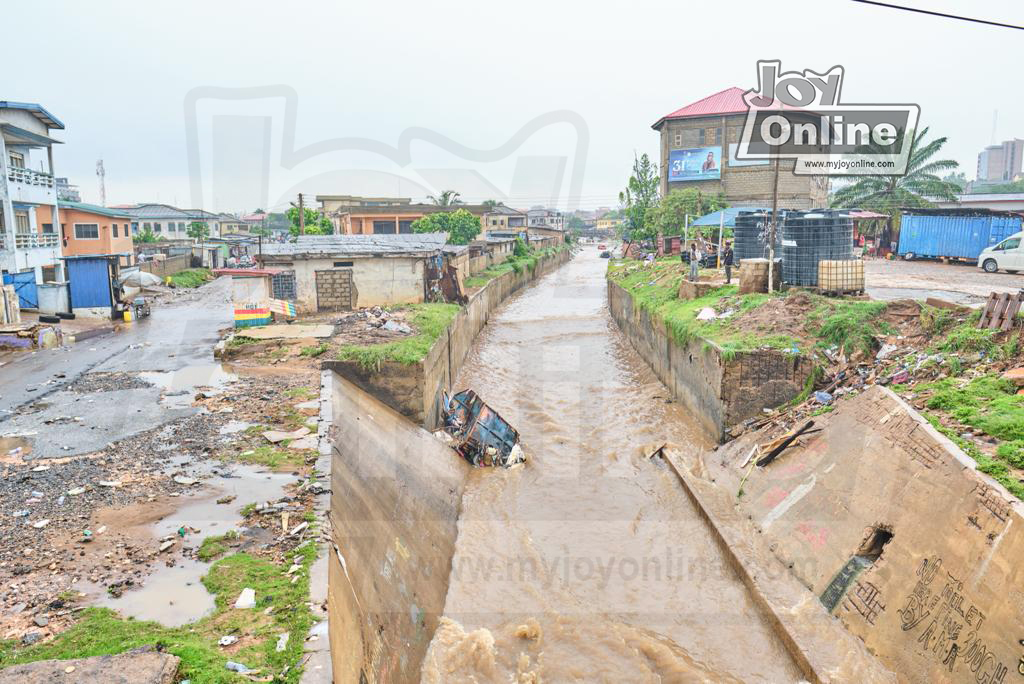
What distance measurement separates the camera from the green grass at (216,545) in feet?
21.0

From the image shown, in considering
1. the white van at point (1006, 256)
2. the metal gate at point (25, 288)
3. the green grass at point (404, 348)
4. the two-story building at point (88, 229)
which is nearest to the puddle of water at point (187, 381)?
the green grass at point (404, 348)

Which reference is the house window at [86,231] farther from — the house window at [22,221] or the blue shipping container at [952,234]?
the blue shipping container at [952,234]

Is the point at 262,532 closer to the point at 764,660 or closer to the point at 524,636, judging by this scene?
the point at 524,636

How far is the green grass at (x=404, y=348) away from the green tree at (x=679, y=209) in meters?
24.6

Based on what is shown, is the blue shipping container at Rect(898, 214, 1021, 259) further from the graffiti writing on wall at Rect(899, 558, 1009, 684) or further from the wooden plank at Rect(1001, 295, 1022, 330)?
the graffiti writing on wall at Rect(899, 558, 1009, 684)

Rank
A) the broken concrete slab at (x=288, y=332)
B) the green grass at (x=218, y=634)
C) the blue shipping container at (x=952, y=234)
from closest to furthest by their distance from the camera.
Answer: the green grass at (x=218, y=634) < the broken concrete slab at (x=288, y=332) < the blue shipping container at (x=952, y=234)

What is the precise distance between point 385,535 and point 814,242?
37.6 ft

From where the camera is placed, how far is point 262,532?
22.8ft

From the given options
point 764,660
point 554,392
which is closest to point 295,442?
point 764,660

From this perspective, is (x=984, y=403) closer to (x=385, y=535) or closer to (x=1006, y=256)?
(x=385, y=535)

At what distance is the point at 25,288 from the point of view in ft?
78.6

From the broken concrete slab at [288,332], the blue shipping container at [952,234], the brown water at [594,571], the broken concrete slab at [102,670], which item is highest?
the blue shipping container at [952,234]

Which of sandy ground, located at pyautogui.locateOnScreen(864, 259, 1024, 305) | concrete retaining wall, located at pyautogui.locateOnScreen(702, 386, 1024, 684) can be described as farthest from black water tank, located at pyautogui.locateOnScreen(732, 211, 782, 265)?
concrete retaining wall, located at pyautogui.locateOnScreen(702, 386, 1024, 684)

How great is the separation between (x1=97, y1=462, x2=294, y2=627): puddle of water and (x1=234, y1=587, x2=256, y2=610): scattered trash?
0.68 ft
